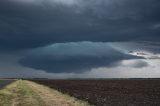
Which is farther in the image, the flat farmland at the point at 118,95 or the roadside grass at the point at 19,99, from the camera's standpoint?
the flat farmland at the point at 118,95

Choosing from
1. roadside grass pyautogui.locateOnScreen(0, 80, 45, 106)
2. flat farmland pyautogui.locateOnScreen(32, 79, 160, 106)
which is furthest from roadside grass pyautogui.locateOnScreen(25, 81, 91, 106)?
flat farmland pyautogui.locateOnScreen(32, 79, 160, 106)

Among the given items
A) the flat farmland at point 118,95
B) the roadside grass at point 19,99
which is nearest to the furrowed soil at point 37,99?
the roadside grass at point 19,99

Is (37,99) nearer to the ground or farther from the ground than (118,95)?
nearer to the ground

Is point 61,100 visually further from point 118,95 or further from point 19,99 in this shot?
point 118,95

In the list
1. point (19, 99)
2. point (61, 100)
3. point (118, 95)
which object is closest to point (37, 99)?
point (19, 99)

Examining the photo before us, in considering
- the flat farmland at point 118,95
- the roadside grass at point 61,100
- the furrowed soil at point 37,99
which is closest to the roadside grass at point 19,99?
the furrowed soil at point 37,99

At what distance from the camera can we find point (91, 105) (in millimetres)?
27891

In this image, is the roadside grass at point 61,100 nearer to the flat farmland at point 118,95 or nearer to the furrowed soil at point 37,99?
the furrowed soil at point 37,99

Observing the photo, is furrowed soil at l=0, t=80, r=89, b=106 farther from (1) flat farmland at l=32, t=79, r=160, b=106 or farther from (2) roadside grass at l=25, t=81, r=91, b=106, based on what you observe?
(1) flat farmland at l=32, t=79, r=160, b=106

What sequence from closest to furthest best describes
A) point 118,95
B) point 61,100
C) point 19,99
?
point 61,100
point 19,99
point 118,95

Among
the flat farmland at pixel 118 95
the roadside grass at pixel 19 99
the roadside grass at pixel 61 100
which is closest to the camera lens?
the roadside grass at pixel 61 100

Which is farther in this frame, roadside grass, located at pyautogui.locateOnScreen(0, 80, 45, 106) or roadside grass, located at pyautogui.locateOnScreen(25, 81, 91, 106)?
roadside grass, located at pyautogui.locateOnScreen(0, 80, 45, 106)

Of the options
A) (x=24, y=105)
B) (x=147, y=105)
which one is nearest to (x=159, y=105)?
(x=147, y=105)

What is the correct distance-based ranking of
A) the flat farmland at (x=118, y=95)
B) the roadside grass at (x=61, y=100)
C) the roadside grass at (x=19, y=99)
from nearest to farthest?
the roadside grass at (x=61, y=100)
the roadside grass at (x=19, y=99)
the flat farmland at (x=118, y=95)
